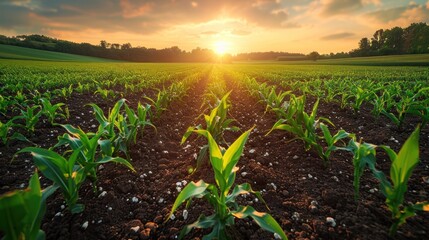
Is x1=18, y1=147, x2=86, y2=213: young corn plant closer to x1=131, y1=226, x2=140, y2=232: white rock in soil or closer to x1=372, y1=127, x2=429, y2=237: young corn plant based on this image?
x1=131, y1=226, x2=140, y2=232: white rock in soil

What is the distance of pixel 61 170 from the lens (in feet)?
5.57

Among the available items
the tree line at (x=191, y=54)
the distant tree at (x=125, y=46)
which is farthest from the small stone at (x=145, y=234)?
the distant tree at (x=125, y=46)

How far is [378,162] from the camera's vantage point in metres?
2.83

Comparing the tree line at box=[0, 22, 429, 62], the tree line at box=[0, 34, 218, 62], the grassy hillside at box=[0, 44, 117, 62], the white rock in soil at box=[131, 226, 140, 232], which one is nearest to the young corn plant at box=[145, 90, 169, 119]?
the white rock in soil at box=[131, 226, 140, 232]

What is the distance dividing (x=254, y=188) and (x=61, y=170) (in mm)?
1631

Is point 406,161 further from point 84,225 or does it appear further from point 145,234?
point 84,225

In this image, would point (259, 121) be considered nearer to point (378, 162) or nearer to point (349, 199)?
point (378, 162)

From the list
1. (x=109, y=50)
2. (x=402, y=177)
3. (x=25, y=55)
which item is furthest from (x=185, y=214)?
(x=109, y=50)

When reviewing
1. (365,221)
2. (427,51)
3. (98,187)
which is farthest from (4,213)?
(427,51)

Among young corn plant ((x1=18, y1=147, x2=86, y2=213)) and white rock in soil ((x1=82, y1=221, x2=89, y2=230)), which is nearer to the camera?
young corn plant ((x1=18, y1=147, x2=86, y2=213))

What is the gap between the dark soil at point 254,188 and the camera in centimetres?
177

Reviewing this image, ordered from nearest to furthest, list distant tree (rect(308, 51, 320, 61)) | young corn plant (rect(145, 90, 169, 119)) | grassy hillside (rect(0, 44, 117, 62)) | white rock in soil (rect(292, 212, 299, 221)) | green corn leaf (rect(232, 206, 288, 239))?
1. green corn leaf (rect(232, 206, 288, 239))
2. white rock in soil (rect(292, 212, 299, 221))
3. young corn plant (rect(145, 90, 169, 119))
4. grassy hillside (rect(0, 44, 117, 62))
5. distant tree (rect(308, 51, 320, 61))

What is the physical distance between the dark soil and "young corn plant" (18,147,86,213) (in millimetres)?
286

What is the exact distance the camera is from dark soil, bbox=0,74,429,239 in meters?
1.77
